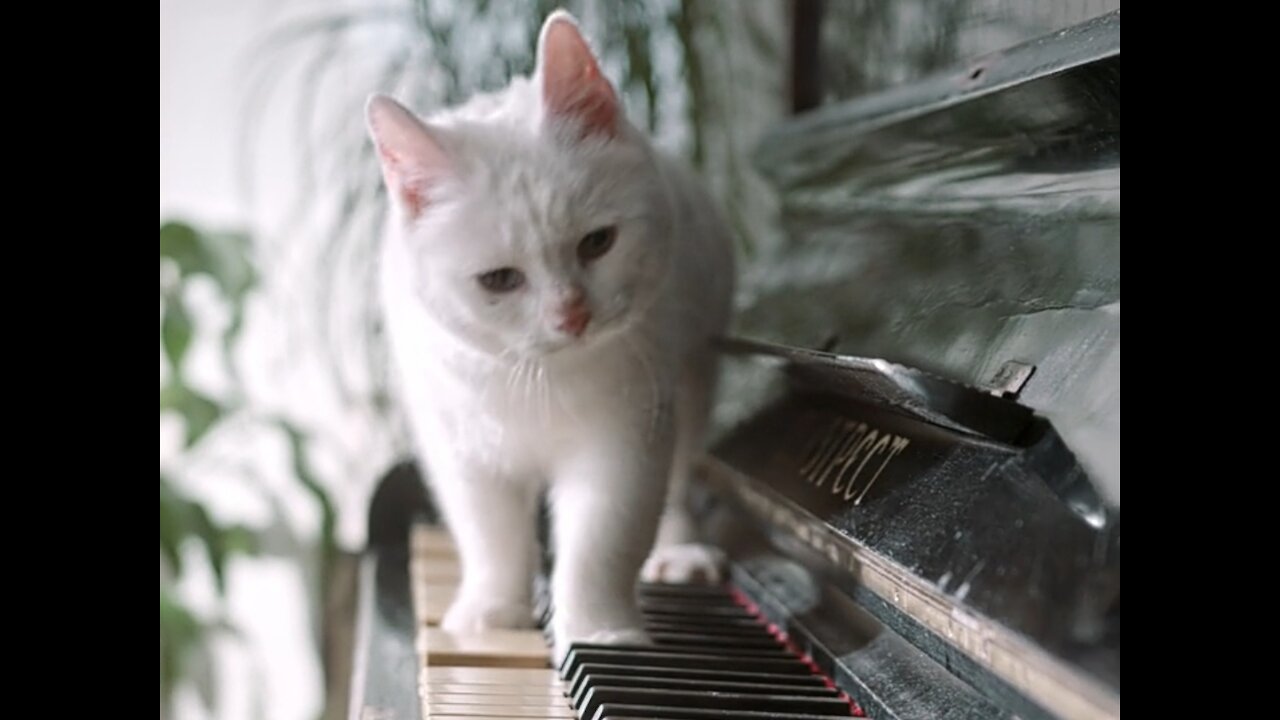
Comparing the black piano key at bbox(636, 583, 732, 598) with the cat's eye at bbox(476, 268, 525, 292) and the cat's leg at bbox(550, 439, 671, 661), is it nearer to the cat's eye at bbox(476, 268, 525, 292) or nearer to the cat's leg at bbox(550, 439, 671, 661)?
the cat's leg at bbox(550, 439, 671, 661)

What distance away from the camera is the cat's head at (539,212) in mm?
1397

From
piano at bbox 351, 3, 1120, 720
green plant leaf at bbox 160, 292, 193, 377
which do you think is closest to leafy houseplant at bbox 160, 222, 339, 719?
green plant leaf at bbox 160, 292, 193, 377

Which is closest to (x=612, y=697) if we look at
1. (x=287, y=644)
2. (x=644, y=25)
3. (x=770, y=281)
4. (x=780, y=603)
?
(x=780, y=603)

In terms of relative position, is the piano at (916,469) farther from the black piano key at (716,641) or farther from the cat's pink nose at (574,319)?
the cat's pink nose at (574,319)

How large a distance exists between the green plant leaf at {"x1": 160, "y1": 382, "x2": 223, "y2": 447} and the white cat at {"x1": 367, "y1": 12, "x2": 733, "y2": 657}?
777 mm

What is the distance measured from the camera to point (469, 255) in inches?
55.3

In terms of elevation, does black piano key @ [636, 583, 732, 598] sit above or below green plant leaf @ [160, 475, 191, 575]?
below

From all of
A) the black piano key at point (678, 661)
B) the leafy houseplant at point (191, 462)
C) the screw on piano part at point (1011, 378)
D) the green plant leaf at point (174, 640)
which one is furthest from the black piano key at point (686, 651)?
the green plant leaf at point (174, 640)

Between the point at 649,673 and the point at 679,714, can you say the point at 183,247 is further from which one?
the point at 679,714

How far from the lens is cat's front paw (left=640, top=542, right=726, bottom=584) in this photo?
69.4 inches
